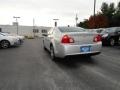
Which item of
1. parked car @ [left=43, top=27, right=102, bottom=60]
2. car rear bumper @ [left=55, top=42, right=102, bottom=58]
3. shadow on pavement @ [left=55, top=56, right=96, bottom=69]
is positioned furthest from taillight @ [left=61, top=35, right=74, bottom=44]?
shadow on pavement @ [left=55, top=56, right=96, bottom=69]

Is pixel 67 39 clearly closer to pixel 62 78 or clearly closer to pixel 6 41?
pixel 62 78

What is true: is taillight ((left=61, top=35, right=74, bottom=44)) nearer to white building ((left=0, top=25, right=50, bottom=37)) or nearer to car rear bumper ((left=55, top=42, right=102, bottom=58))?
car rear bumper ((left=55, top=42, right=102, bottom=58))

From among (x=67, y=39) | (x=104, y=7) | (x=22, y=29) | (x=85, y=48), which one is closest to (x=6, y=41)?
(x=67, y=39)

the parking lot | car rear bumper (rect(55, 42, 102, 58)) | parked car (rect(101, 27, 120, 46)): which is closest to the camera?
the parking lot

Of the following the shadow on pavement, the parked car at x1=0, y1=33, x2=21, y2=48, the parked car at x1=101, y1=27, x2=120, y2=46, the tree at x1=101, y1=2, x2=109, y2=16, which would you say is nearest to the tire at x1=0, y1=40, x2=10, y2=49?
the parked car at x1=0, y1=33, x2=21, y2=48

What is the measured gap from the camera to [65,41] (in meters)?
6.86

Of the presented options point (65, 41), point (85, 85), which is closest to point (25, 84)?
point (85, 85)

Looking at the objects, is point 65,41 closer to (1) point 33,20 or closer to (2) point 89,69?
(2) point 89,69

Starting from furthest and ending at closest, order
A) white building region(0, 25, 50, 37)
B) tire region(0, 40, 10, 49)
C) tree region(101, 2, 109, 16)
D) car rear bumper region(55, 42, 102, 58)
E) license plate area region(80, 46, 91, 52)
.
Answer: tree region(101, 2, 109, 16) → white building region(0, 25, 50, 37) → tire region(0, 40, 10, 49) → license plate area region(80, 46, 91, 52) → car rear bumper region(55, 42, 102, 58)

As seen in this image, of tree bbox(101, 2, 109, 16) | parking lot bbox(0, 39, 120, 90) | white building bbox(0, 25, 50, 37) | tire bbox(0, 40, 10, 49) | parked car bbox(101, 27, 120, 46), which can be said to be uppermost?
tree bbox(101, 2, 109, 16)

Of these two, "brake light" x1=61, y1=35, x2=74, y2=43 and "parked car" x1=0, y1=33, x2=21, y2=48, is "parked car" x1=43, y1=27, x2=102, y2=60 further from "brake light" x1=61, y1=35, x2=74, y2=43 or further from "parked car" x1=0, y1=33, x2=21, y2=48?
"parked car" x1=0, y1=33, x2=21, y2=48

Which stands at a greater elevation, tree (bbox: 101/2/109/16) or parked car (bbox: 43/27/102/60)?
A: tree (bbox: 101/2/109/16)

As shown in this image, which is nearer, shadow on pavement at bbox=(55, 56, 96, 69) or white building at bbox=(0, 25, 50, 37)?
shadow on pavement at bbox=(55, 56, 96, 69)

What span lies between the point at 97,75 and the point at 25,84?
2.15 meters
